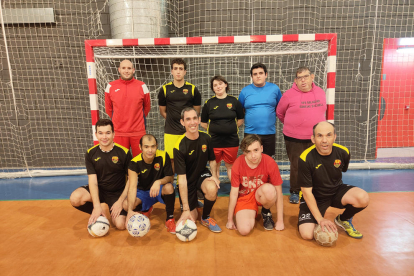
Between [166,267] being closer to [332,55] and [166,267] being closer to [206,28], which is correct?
[332,55]

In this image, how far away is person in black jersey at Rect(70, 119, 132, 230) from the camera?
8.39 ft

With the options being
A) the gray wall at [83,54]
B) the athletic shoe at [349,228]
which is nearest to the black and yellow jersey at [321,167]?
the athletic shoe at [349,228]

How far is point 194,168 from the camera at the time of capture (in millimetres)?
2703

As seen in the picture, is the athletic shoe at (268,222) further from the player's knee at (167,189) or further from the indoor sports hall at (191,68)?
the player's knee at (167,189)

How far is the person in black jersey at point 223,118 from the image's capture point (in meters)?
3.07

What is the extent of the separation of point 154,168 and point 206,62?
2.73 metres

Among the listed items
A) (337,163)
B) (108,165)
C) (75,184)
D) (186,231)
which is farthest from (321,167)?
(75,184)

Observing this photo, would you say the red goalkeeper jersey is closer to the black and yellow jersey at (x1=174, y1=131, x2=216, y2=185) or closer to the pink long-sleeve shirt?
the black and yellow jersey at (x1=174, y1=131, x2=216, y2=185)

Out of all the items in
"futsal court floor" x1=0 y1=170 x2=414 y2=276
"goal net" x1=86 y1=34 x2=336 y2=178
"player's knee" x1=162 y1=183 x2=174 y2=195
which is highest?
"goal net" x1=86 y1=34 x2=336 y2=178

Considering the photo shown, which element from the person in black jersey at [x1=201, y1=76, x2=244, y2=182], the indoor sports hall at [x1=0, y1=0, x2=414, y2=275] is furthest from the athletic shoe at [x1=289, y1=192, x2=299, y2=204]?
the person in black jersey at [x1=201, y1=76, x2=244, y2=182]

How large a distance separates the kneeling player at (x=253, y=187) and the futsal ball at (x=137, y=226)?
0.86 metres

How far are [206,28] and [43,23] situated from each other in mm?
3273

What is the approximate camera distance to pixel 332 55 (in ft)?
10.9

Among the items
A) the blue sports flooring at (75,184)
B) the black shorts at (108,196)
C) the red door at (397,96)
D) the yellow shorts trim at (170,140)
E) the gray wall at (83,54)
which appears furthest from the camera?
the red door at (397,96)
